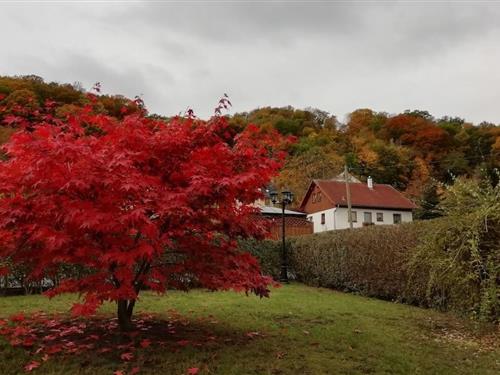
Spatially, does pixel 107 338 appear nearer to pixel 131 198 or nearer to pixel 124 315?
pixel 124 315

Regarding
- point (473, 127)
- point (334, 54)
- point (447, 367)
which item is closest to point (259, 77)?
point (334, 54)

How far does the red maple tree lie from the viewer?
4.73 metres

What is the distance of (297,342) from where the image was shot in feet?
20.0

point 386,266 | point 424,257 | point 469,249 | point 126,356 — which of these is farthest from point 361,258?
point 126,356

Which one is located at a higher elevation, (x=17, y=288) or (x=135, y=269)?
(x=135, y=269)

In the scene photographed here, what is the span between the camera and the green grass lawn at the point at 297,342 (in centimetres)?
499

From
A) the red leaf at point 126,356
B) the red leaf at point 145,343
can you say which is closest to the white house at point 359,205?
the red leaf at point 145,343

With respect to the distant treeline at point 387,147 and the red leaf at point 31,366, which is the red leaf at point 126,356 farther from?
the distant treeline at point 387,147

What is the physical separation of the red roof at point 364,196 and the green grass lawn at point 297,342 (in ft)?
96.1

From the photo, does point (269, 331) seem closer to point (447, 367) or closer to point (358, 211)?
point (447, 367)

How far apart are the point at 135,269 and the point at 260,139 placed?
2.26m

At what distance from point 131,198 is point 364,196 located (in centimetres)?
3659

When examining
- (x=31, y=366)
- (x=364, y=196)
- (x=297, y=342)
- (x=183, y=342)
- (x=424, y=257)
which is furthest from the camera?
(x=364, y=196)

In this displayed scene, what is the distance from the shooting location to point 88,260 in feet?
16.4
